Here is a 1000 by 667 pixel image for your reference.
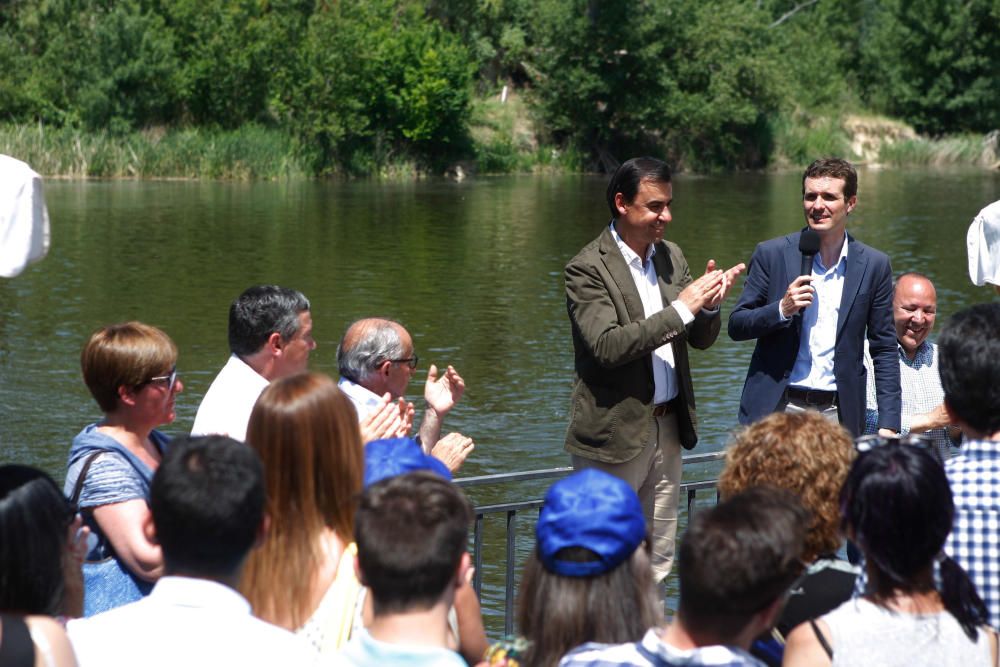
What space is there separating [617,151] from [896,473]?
50.0 m

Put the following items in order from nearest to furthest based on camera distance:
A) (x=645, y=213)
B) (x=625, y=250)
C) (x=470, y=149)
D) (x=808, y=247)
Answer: (x=645, y=213) → (x=625, y=250) → (x=808, y=247) → (x=470, y=149)

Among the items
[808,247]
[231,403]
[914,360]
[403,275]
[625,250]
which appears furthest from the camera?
[403,275]

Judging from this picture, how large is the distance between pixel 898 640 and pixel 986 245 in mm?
2357

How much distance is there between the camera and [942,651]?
289 centimetres

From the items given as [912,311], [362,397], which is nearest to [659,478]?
[912,311]

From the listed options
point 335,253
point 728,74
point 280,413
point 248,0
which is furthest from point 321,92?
point 280,413

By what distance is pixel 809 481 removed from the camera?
3332 millimetres

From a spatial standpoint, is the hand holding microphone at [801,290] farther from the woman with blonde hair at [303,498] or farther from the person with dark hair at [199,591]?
the person with dark hair at [199,591]

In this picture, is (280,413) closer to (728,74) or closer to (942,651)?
(942,651)

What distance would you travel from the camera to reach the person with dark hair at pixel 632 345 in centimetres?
521

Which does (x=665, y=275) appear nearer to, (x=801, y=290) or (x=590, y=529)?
(x=801, y=290)

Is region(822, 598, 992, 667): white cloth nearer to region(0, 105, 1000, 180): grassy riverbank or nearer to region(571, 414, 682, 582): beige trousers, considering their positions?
region(571, 414, 682, 582): beige trousers

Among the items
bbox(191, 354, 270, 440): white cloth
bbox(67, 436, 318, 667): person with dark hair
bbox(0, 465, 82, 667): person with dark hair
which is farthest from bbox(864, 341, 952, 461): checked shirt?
bbox(0, 465, 82, 667): person with dark hair

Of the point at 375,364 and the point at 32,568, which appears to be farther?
the point at 375,364
